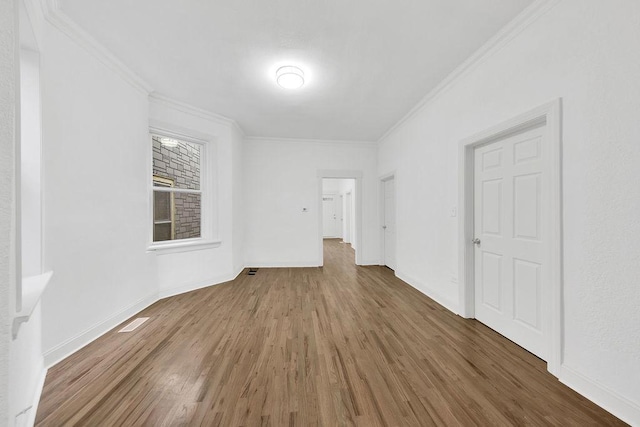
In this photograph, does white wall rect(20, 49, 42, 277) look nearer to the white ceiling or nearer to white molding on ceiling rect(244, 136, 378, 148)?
the white ceiling

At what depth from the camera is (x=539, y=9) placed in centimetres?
178

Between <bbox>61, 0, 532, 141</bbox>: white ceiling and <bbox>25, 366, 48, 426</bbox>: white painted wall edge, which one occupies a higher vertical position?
<bbox>61, 0, 532, 141</bbox>: white ceiling

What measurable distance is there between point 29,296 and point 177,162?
9.05ft

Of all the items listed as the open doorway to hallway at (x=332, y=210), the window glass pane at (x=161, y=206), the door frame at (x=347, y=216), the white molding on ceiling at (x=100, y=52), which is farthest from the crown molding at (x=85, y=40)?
the open doorway to hallway at (x=332, y=210)

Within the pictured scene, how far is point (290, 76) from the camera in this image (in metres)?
2.60

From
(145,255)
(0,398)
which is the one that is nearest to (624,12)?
(0,398)

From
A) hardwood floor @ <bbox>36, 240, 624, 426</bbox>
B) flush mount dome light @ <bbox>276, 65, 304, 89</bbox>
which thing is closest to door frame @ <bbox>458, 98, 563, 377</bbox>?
hardwood floor @ <bbox>36, 240, 624, 426</bbox>

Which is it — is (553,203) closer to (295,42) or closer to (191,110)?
(295,42)

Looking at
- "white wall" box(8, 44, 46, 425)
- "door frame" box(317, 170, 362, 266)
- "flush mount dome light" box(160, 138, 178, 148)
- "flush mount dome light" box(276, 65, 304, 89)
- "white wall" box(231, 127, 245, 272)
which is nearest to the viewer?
"white wall" box(8, 44, 46, 425)

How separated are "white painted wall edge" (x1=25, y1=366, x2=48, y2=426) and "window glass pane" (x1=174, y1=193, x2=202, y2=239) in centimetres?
209

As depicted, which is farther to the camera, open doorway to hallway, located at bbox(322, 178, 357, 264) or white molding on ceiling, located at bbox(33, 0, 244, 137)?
open doorway to hallway, located at bbox(322, 178, 357, 264)

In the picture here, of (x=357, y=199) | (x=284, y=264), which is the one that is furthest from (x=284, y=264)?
(x=357, y=199)

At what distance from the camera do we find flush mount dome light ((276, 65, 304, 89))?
8.44 ft

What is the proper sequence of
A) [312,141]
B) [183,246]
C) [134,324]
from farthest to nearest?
1. [312,141]
2. [183,246]
3. [134,324]
